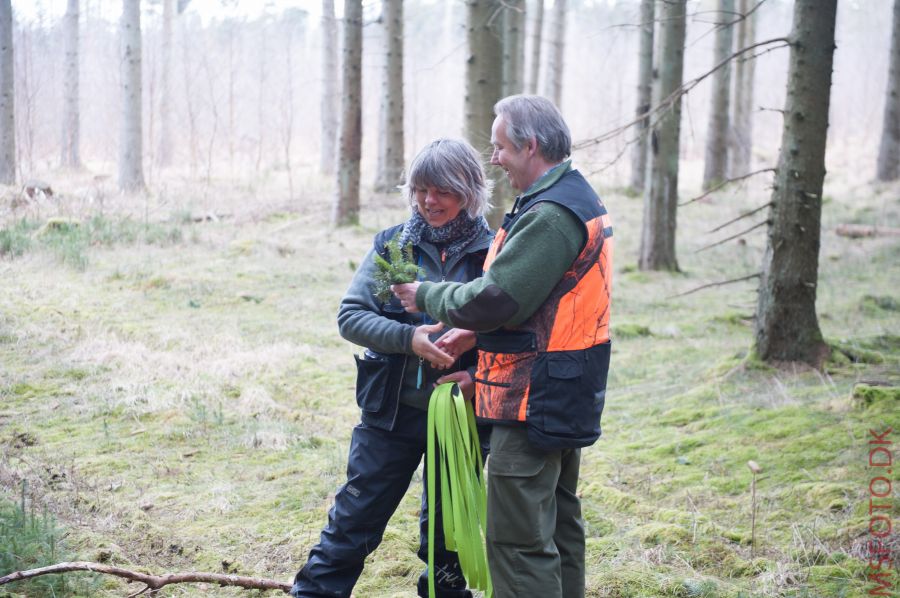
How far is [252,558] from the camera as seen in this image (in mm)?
3846

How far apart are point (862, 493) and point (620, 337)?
4601 mm

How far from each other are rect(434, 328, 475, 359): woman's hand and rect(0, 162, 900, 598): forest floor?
128 cm

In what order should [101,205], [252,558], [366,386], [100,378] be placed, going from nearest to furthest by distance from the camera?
[366,386], [252,558], [100,378], [101,205]

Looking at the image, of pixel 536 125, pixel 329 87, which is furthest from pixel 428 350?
pixel 329 87

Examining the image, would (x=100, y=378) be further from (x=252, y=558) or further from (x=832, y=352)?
(x=832, y=352)

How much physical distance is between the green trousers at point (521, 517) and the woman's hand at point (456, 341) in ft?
1.08

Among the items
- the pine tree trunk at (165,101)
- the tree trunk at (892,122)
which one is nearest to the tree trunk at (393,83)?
the pine tree trunk at (165,101)

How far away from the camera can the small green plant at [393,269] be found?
2.80 m

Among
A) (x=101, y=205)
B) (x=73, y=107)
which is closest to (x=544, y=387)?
(x=101, y=205)

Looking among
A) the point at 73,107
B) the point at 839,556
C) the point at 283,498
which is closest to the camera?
the point at 839,556

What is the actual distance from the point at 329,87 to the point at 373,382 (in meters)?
20.0

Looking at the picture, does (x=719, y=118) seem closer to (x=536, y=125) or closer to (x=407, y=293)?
(x=536, y=125)

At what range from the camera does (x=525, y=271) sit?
2445 mm

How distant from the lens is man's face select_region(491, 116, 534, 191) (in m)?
2.64
